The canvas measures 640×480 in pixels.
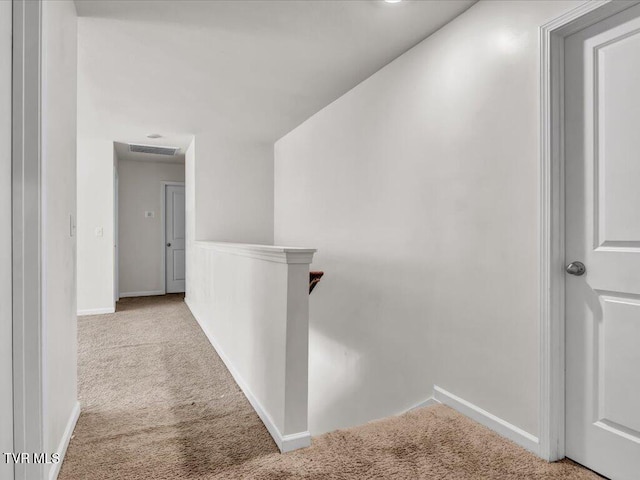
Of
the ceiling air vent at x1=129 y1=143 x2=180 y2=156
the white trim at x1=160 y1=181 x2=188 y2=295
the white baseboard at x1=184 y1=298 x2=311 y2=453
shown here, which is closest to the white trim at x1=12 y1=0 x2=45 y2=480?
the white baseboard at x1=184 y1=298 x2=311 y2=453

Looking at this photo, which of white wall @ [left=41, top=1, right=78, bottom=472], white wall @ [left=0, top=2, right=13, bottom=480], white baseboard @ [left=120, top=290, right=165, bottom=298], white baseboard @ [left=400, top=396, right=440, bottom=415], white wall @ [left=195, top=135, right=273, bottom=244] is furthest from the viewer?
white baseboard @ [left=120, top=290, right=165, bottom=298]

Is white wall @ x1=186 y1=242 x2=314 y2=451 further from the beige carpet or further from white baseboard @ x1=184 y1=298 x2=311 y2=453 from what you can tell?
the beige carpet

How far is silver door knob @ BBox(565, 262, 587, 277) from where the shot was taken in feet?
5.41

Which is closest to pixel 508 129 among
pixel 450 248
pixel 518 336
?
pixel 450 248

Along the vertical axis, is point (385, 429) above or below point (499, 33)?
below

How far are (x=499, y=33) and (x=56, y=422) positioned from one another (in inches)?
102

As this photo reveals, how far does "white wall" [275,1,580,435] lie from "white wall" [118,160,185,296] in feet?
12.5

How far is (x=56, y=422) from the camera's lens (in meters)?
1.59

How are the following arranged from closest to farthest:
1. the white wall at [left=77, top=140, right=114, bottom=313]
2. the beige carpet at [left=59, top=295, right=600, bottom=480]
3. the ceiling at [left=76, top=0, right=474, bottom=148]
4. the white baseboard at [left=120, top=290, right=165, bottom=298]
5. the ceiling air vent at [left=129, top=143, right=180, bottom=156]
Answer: the beige carpet at [left=59, top=295, right=600, bottom=480], the ceiling at [left=76, top=0, right=474, bottom=148], the white wall at [left=77, top=140, right=114, bottom=313], the ceiling air vent at [left=129, top=143, right=180, bottom=156], the white baseboard at [left=120, top=290, right=165, bottom=298]

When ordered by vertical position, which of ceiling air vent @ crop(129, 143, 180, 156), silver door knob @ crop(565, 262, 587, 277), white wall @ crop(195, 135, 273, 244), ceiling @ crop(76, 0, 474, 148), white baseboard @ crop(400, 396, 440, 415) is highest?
ceiling @ crop(76, 0, 474, 148)

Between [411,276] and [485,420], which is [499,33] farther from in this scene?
[485,420]

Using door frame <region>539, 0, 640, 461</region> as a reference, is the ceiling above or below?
above

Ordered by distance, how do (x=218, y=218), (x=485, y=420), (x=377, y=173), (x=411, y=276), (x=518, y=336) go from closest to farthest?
(x=518, y=336), (x=485, y=420), (x=411, y=276), (x=377, y=173), (x=218, y=218)

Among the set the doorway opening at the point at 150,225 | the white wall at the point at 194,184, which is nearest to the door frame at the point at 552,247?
A: the white wall at the point at 194,184
